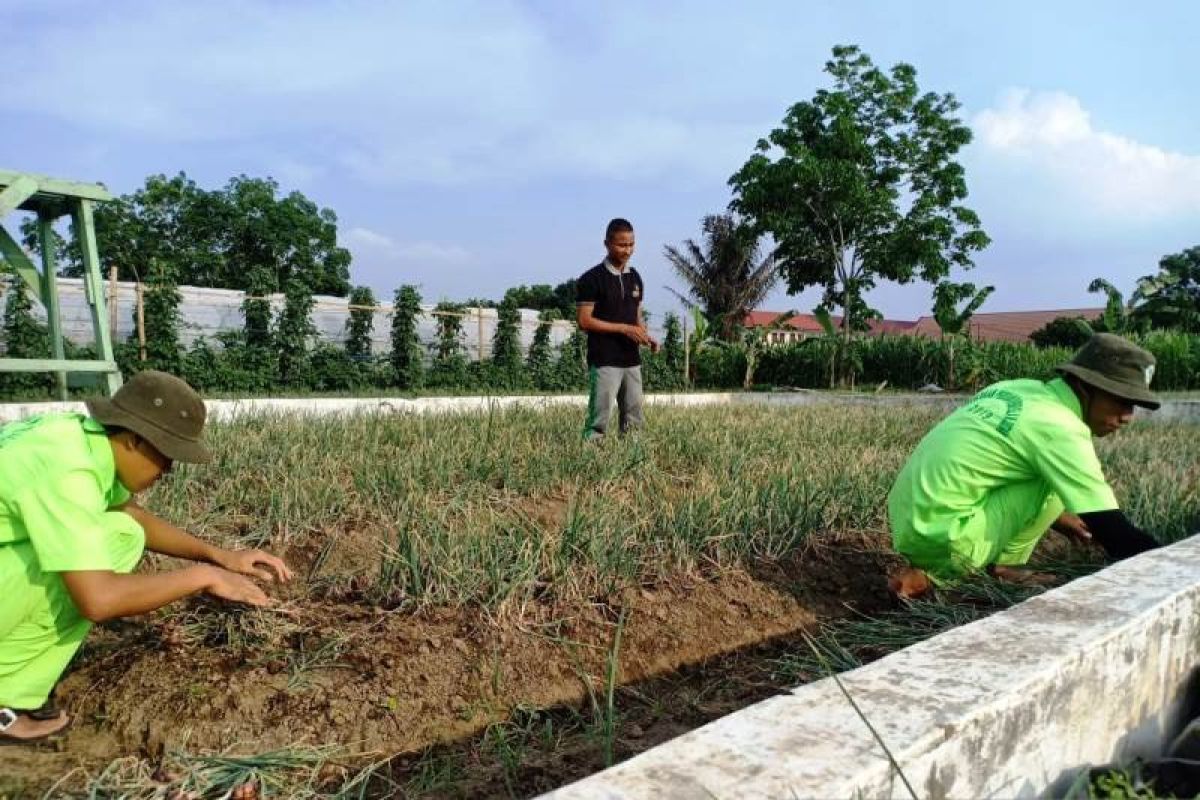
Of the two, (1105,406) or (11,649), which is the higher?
(1105,406)

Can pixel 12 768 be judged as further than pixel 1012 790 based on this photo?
Yes

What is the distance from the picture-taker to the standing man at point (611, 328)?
5133 millimetres

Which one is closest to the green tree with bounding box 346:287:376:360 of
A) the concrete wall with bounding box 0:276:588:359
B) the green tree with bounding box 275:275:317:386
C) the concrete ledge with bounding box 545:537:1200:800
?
the concrete wall with bounding box 0:276:588:359

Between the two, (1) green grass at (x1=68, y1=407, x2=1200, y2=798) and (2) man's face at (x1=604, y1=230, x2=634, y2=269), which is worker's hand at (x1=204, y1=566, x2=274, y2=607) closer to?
(1) green grass at (x1=68, y1=407, x2=1200, y2=798)

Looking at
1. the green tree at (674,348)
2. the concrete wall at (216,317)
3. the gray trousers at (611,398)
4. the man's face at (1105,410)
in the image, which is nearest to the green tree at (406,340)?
the concrete wall at (216,317)

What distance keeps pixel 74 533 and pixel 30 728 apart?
539 mm

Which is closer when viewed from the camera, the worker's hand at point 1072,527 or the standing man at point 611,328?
the worker's hand at point 1072,527

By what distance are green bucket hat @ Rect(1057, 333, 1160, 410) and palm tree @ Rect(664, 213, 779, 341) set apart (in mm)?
24382

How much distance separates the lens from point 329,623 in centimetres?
228

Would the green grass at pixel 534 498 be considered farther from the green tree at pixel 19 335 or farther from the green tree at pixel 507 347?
the green tree at pixel 507 347

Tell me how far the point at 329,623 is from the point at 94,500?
0.68 metres

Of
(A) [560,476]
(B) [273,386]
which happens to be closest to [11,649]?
(A) [560,476]

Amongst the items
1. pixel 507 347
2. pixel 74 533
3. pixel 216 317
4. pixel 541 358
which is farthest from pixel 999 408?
pixel 541 358

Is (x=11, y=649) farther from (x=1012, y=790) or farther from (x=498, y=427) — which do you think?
(x=498, y=427)
